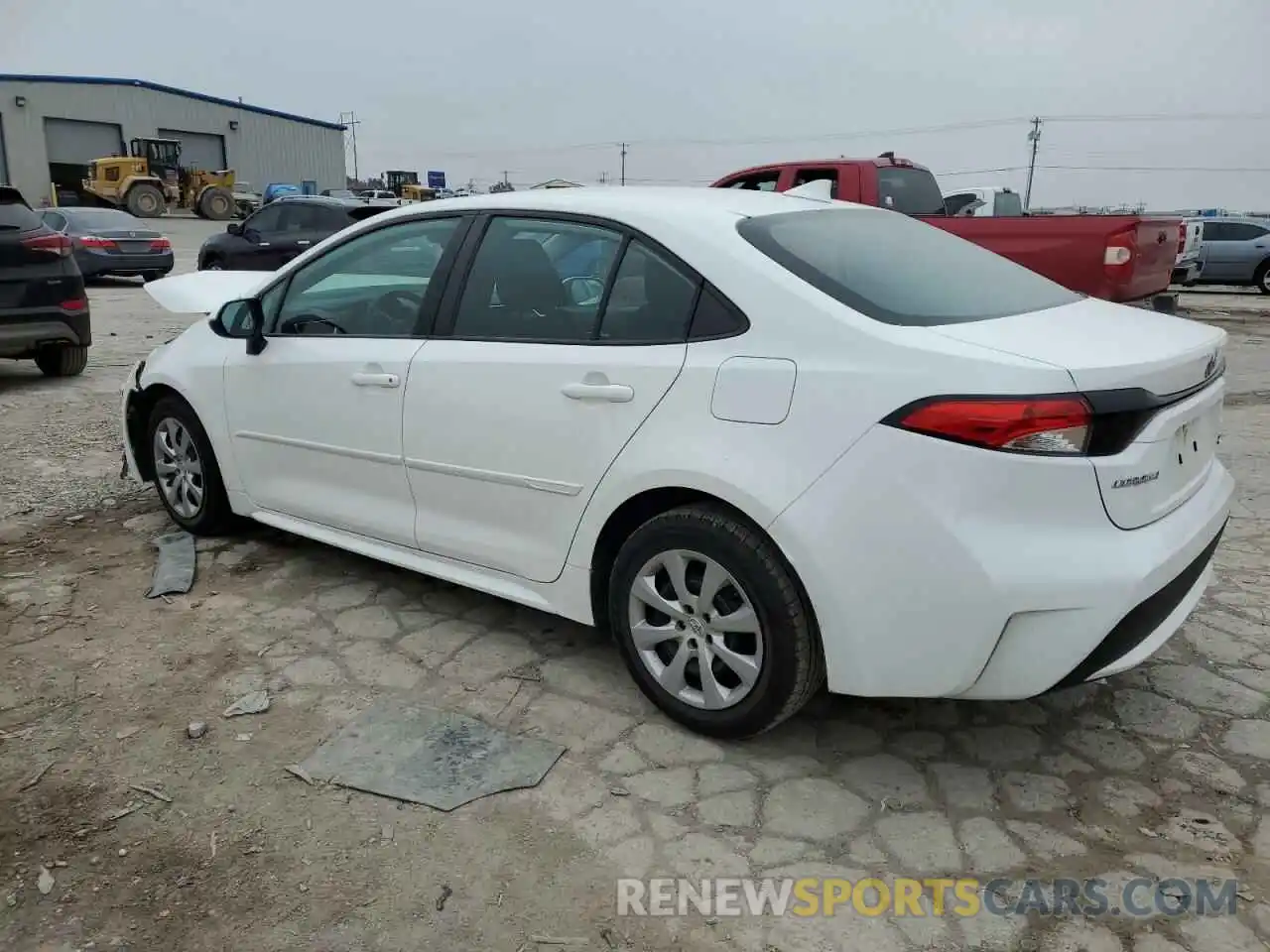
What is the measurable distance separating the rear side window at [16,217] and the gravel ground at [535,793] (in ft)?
16.9

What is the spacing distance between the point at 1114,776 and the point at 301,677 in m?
2.58

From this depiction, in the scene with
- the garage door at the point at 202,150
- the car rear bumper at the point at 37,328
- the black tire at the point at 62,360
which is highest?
the garage door at the point at 202,150

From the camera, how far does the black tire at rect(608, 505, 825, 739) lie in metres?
2.59

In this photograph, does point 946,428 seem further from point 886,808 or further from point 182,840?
point 182,840

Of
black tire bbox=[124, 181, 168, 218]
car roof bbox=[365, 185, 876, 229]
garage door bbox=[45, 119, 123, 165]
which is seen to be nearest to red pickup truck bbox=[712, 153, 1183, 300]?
car roof bbox=[365, 185, 876, 229]

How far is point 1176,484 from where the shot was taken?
2566mm

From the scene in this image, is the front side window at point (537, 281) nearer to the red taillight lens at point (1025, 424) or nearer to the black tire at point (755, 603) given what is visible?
the black tire at point (755, 603)

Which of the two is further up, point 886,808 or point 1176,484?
point 1176,484

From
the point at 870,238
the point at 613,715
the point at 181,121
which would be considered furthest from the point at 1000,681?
the point at 181,121

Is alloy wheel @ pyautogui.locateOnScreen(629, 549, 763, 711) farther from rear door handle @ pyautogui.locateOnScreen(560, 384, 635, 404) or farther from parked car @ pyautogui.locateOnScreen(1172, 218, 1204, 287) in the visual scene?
parked car @ pyautogui.locateOnScreen(1172, 218, 1204, 287)

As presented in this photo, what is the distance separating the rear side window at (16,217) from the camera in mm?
7746

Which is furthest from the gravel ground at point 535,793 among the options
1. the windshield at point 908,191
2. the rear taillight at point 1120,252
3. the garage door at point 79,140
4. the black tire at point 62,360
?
the garage door at point 79,140

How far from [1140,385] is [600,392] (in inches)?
56.6

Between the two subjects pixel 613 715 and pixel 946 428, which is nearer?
pixel 946 428
